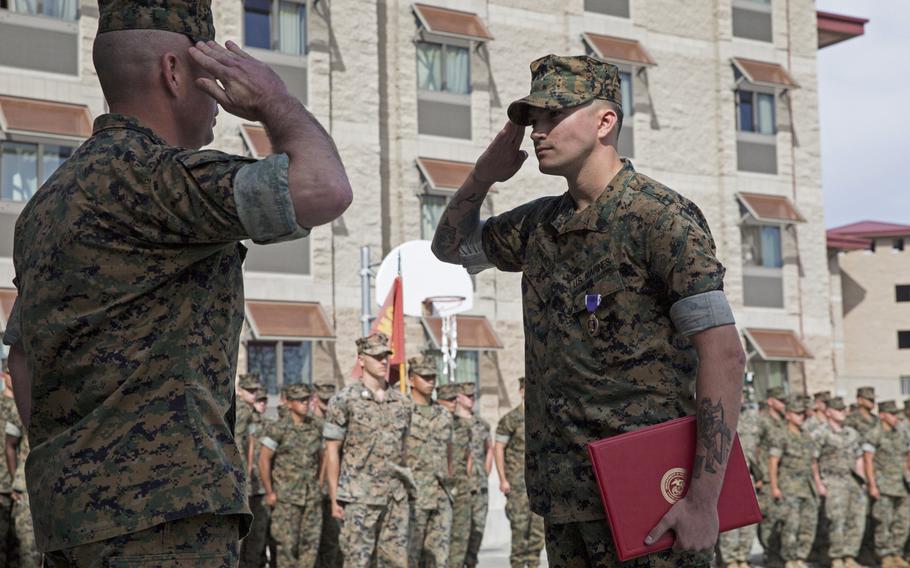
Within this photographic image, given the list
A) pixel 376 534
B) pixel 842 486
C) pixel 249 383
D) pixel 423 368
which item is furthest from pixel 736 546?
pixel 376 534

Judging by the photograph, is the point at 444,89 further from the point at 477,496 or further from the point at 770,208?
the point at 477,496

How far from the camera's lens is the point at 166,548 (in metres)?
2.65

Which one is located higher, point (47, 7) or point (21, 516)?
point (47, 7)

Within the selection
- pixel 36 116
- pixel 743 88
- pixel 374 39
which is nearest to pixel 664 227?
pixel 36 116

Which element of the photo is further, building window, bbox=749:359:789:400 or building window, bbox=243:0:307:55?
building window, bbox=749:359:789:400

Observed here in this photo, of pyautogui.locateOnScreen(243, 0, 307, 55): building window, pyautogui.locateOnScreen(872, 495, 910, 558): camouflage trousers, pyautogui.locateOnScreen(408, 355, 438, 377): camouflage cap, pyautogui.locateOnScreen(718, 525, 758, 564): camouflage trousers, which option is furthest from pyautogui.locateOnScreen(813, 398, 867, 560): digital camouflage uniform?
pyautogui.locateOnScreen(243, 0, 307, 55): building window

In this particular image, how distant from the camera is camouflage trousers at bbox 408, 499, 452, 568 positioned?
39.8 feet

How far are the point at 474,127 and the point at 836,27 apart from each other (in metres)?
11.4

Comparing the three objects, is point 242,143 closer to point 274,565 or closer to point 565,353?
point 274,565

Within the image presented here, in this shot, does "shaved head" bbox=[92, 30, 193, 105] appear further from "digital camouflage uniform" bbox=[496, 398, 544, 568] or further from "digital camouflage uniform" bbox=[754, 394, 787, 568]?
"digital camouflage uniform" bbox=[754, 394, 787, 568]

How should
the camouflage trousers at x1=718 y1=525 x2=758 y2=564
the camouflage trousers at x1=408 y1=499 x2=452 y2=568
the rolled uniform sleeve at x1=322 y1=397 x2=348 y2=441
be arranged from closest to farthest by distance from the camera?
1. the rolled uniform sleeve at x1=322 y1=397 x2=348 y2=441
2. the camouflage trousers at x1=408 y1=499 x2=452 y2=568
3. the camouflage trousers at x1=718 y1=525 x2=758 y2=564

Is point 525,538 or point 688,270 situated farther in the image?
point 525,538

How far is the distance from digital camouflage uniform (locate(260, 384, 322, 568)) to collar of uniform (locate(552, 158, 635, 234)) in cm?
1026

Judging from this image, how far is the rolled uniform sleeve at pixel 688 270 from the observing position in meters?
3.33
